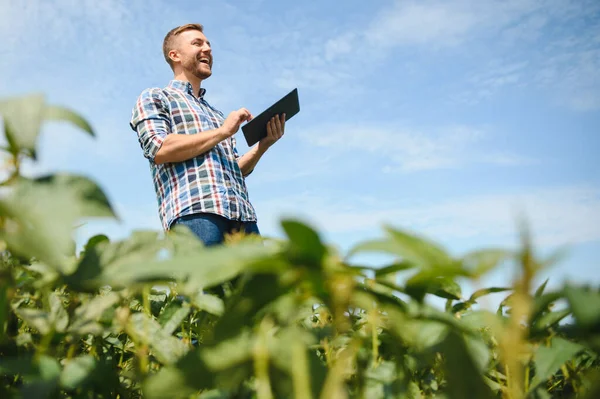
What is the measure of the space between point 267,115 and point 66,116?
273 cm

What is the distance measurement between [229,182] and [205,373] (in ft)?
8.55

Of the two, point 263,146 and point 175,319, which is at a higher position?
point 263,146

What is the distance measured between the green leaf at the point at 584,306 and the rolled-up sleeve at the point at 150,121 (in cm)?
248

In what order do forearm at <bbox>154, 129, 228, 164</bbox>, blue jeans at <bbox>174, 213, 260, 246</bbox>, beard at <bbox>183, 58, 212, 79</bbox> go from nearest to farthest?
1. forearm at <bbox>154, 129, 228, 164</bbox>
2. blue jeans at <bbox>174, 213, 260, 246</bbox>
3. beard at <bbox>183, 58, 212, 79</bbox>

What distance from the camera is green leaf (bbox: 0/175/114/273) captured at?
427 mm

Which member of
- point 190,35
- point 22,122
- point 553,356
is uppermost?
point 190,35

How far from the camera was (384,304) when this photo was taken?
1.77 ft

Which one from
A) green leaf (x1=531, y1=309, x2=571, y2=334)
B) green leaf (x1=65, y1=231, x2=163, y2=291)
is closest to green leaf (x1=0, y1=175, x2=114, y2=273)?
green leaf (x1=65, y1=231, x2=163, y2=291)

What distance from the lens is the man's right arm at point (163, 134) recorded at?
271 centimetres

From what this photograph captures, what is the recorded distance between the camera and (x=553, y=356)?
2.17 ft

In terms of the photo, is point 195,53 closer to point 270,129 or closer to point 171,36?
point 171,36

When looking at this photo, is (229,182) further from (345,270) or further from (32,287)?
(345,270)

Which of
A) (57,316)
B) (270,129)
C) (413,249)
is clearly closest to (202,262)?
(413,249)

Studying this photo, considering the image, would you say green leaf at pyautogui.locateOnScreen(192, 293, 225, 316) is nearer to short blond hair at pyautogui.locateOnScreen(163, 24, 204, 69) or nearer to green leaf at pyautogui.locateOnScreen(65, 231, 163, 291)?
green leaf at pyautogui.locateOnScreen(65, 231, 163, 291)
